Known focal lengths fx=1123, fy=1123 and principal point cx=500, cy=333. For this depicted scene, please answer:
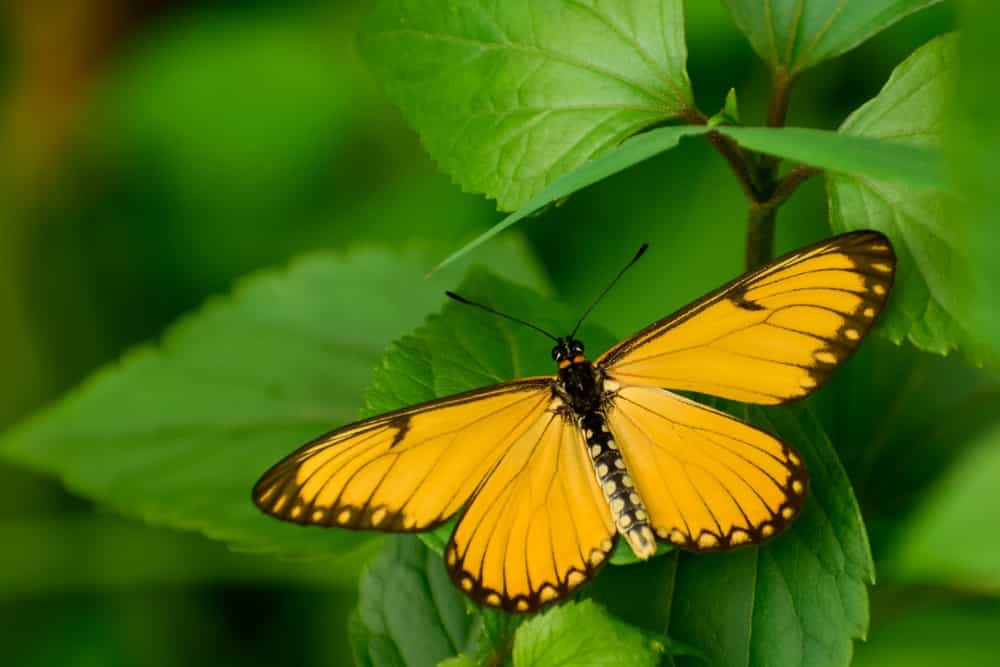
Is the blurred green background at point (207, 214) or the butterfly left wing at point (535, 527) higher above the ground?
the blurred green background at point (207, 214)

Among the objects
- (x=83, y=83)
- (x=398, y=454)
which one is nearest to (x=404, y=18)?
(x=398, y=454)

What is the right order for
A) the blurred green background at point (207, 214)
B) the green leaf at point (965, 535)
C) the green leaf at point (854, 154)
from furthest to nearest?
the blurred green background at point (207, 214) → the green leaf at point (854, 154) → the green leaf at point (965, 535)

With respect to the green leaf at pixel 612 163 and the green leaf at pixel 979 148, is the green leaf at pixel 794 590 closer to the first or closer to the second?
the green leaf at pixel 612 163

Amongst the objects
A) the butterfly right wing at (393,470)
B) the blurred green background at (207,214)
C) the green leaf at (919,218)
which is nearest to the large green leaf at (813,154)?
the green leaf at (919,218)

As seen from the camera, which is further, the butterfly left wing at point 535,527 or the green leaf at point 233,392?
the green leaf at point 233,392

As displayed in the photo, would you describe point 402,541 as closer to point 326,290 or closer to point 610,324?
point 326,290

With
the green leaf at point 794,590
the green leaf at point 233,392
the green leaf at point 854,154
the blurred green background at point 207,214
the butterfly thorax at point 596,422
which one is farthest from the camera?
the blurred green background at point 207,214
